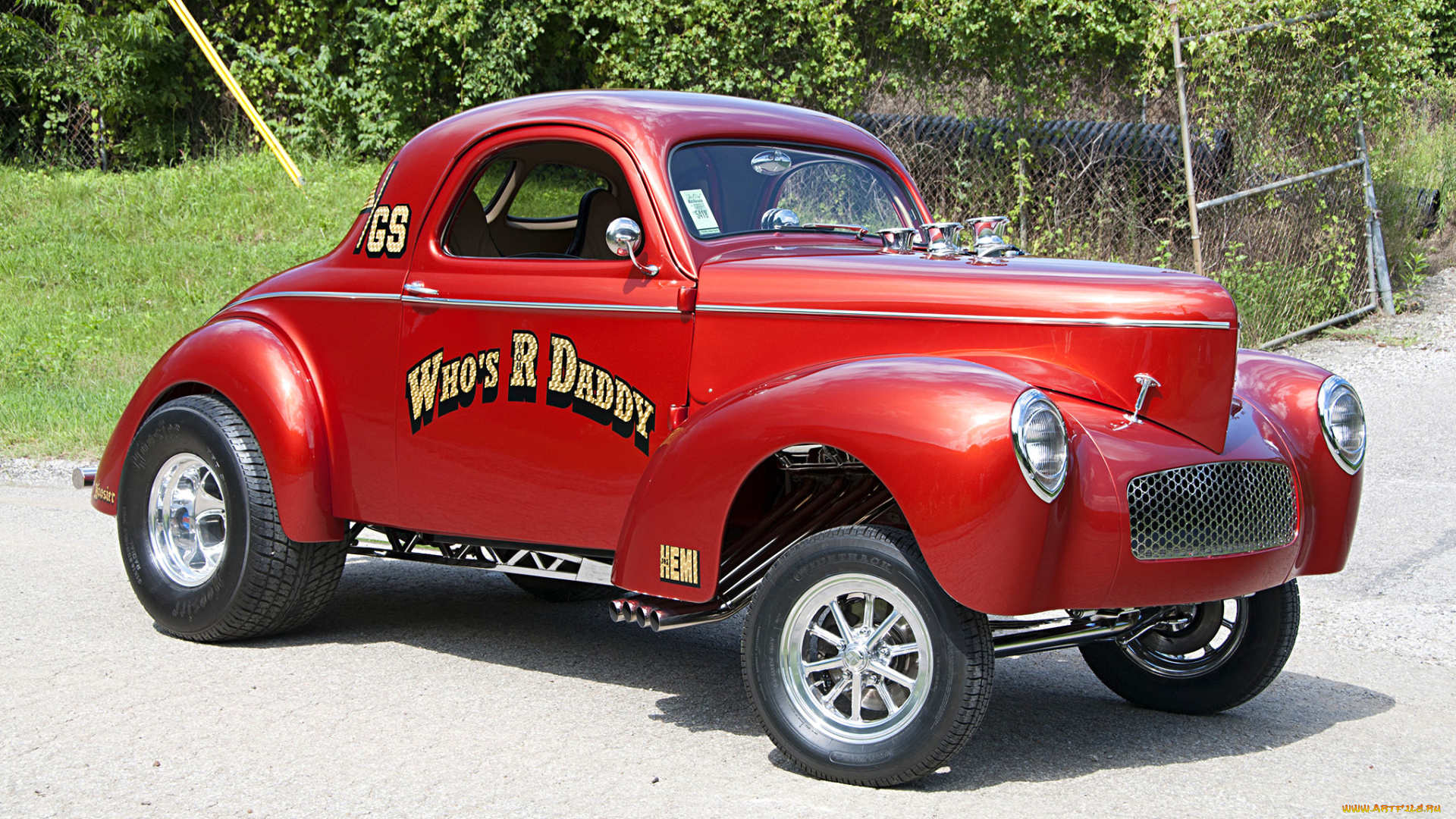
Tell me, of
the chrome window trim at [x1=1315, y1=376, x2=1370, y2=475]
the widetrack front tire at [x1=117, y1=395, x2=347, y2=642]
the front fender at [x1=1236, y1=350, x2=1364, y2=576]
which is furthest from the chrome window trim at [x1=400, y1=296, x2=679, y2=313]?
the chrome window trim at [x1=1315, y1=376, x2=1370, y2=475]

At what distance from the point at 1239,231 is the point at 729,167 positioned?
729cm

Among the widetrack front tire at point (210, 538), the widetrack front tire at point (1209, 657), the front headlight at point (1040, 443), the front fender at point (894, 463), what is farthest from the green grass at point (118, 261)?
the front headlight at point (1040, 443)

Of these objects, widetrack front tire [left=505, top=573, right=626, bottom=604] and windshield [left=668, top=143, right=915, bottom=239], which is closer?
windshield [left=668, top=143, right=915, bottom=239]

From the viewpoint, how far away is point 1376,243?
456 inches

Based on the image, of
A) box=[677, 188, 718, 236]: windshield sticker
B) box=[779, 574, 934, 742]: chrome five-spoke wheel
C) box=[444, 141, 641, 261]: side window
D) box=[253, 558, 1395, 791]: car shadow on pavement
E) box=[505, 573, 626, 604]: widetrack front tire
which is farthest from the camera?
box=[505, 573, 626, 604]: widetrack front tire

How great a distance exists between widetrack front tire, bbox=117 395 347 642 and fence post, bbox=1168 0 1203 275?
7.28m

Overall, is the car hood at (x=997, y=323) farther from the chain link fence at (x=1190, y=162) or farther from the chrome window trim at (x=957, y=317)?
the chain link fence at (x=1190, y=162)

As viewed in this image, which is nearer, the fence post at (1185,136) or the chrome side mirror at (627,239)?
the chrome side mirror at (627,239)

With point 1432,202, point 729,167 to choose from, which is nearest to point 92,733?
point 729,167

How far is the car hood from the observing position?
12.3 ft

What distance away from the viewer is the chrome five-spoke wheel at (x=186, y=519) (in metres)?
5.24

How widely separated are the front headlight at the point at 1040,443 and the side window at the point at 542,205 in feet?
6.19

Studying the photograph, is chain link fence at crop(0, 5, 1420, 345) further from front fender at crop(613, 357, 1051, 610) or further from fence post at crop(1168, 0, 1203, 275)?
front fender at crop(613, 357, 1051, 610)

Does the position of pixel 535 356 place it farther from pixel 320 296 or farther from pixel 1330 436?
pixel 1330 436
